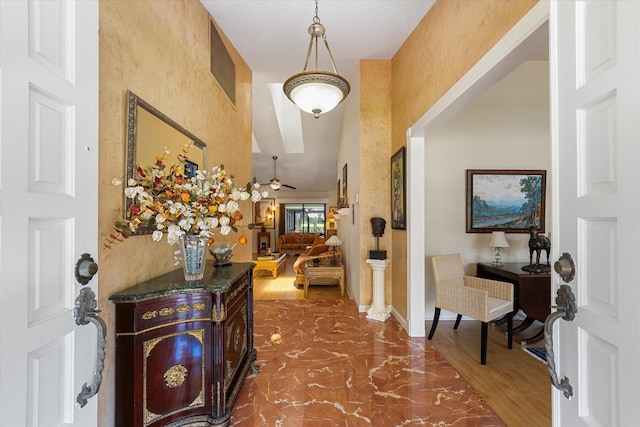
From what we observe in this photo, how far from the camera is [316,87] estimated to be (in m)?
2.09

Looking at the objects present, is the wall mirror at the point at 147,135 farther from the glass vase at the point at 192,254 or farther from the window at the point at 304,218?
the window at the point at 304,218

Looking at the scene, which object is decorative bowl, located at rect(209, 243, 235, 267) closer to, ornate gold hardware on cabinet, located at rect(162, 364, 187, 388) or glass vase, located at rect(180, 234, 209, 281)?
glass vase, located at rect(180, 234, 209, 281)

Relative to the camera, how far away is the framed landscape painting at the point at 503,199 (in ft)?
12.2

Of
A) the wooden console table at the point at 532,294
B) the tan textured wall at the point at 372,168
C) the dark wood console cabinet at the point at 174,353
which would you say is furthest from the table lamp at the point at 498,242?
the dark wood console cabinet at the point at 174,353

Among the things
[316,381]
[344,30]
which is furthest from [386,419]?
[344,30]

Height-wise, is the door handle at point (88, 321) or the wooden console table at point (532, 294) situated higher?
the door handle at point (88, 321)

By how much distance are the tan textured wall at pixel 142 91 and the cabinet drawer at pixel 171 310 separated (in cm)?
17

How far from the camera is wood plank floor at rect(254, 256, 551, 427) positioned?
1934mm

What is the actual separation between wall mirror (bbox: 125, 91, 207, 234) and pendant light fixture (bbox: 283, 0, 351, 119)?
89 cm

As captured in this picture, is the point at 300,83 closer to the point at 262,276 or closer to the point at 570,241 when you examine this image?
the point at 570,241

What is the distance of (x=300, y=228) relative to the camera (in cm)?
1216

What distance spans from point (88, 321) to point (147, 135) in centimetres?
138

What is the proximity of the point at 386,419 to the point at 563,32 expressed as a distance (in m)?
2.17

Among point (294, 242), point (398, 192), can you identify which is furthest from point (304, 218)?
point (398, 192)
